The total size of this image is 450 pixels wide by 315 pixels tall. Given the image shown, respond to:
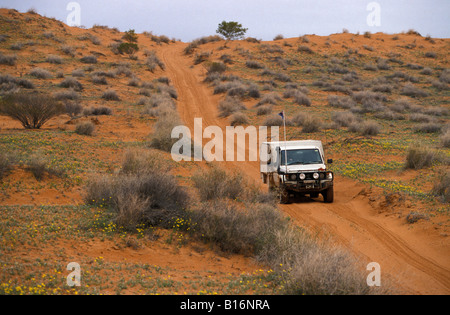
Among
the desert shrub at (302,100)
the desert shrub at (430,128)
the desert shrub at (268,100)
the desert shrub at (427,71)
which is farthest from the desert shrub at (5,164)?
the desert shrub at (427,71)

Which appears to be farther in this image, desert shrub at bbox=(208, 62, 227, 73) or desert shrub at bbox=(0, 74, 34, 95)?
desert shrub at bbox=(208, 62, 227, 73)

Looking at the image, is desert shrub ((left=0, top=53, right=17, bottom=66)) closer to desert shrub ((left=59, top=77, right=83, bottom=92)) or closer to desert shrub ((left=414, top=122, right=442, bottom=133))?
desert shrub ((left=59, top=77, right=83, bottom=92))

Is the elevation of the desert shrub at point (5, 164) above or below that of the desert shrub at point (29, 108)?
below

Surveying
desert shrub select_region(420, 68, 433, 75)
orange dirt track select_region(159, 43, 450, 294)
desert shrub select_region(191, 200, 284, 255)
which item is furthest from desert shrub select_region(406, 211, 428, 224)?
desert shrub select_region(420, 68, 433, 75)

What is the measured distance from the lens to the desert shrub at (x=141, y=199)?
8265 millimetres

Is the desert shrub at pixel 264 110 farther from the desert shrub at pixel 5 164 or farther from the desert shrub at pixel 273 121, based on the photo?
the desert shrub at pixel 5 164

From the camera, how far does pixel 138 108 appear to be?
26.5m

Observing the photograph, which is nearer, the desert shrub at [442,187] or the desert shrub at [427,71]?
the desert shrub at [442,187]

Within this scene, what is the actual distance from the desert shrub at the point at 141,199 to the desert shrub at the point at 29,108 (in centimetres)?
1058

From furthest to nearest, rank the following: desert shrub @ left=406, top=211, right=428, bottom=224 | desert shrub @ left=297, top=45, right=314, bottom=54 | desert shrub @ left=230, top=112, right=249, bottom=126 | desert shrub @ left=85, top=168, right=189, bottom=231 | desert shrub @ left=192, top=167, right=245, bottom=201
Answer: desert shrub @ left=297, top=45, right=314, bottom=54 → desert shrub @ left=230, top=112, right=249, bottom=126 → desert shrub @ left=192, top=167, right=245, bottom=201 → desert shrub @ left=406, top=211, right=428, bottom=224 → desert shrub @ left=85, top=168, right=189, bottom=231

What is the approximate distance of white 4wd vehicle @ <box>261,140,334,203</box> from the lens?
36.2 ft

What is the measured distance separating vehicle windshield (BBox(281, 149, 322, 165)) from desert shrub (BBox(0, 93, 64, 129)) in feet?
43.0

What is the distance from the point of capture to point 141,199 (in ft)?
28.6

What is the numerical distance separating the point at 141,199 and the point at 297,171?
476 centimetres
